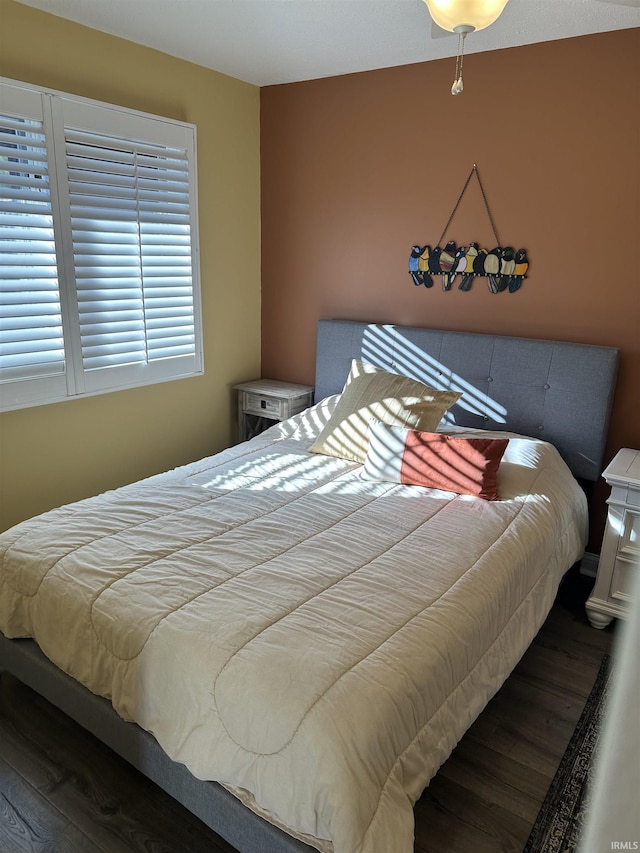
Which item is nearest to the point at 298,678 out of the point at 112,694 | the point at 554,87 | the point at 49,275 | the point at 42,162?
the point at 112,694

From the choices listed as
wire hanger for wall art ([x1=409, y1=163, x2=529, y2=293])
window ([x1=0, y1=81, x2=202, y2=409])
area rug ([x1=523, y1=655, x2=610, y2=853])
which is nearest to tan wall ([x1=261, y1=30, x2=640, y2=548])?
wire hanger for wall art ([x1=409, y1=163, x2=529, y2=293])

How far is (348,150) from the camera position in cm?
354

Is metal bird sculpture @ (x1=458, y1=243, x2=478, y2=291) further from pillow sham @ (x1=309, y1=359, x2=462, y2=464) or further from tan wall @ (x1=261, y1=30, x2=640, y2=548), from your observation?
pillow sham @ (x1=309, y1=359, x2=462, y2=464)

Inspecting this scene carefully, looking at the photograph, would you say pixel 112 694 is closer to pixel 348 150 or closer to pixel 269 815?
pixel 269 815

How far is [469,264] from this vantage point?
10.6ft

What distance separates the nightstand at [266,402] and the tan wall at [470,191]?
0.77ft

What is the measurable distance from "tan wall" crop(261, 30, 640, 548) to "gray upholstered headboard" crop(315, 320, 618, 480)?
139 millimetres

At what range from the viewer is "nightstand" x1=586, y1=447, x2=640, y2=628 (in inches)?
99.3

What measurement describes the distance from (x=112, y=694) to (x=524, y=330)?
8.23 ft

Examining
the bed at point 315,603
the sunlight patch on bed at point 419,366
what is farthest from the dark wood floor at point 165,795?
the sunlight patch on bed at point 419,366

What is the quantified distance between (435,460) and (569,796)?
129cm

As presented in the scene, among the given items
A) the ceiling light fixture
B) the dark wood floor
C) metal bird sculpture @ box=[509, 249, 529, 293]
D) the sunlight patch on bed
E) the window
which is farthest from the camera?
the sunlight patch on bed

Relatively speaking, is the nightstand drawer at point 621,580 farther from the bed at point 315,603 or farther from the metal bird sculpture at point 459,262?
the metal bird sculpture at point 459,262

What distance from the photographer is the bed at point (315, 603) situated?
146cm
